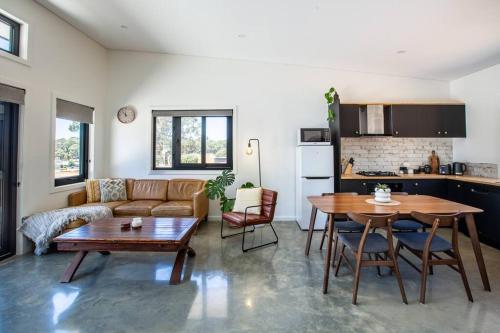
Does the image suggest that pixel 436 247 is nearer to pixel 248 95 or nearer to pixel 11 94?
pixel 248 95

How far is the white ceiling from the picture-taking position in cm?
274

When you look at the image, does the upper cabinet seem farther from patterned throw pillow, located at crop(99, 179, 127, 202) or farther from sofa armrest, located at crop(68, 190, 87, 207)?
sofa armrest, located at crop(68, 190, 87, 207)

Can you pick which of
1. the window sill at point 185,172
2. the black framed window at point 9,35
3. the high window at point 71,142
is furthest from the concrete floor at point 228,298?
the black framed window at point 9,35

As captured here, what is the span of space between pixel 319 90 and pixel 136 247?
4107mm

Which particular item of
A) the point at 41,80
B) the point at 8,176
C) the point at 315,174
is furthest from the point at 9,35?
the point at 315,174

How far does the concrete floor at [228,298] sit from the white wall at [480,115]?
193 centimetres

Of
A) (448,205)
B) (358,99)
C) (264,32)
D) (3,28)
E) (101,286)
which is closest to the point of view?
(101,286)

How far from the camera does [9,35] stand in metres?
3.13

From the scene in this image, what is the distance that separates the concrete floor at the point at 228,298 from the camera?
73.3 inches

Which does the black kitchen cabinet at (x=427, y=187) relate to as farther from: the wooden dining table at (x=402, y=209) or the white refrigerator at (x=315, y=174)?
the wooden dining table at (x=402, y=209)

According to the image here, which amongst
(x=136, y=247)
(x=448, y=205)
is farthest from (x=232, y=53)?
(x=448, y=205)

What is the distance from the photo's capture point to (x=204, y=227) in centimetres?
442

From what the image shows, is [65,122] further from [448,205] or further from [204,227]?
[448,205]

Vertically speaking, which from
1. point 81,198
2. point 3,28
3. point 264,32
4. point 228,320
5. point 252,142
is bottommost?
point 228,320
